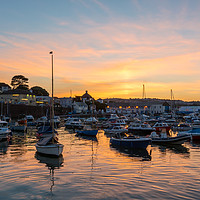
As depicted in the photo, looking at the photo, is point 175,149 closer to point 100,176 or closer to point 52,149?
point 52,149

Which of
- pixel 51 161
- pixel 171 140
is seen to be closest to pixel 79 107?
pixel 171 140

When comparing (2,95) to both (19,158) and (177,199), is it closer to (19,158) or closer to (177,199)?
(19,158)

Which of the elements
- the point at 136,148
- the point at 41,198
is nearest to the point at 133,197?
the point at 41,198

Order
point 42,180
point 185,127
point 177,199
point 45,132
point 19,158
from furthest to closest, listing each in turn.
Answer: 1. point 185,127
2. point 45,132
3. point 19,158
4. point 42,180
5. point 177,199

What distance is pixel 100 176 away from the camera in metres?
22.4

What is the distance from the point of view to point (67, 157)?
102ft

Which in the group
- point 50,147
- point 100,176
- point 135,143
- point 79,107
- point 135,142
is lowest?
point 100,176

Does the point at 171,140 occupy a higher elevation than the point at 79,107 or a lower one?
lower

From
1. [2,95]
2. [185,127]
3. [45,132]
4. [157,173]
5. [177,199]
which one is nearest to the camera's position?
[177,199]

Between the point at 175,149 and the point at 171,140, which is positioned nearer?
the point at 175,149

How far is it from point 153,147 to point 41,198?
2540cm

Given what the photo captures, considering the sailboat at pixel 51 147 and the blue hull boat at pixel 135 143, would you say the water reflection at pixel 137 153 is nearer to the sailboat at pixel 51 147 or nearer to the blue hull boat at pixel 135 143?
the blue hull boat at pixel 135 143

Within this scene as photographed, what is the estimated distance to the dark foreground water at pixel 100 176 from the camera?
1814 centimetres

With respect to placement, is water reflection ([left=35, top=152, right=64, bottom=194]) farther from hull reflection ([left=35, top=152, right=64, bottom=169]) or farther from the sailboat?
the sailboat
